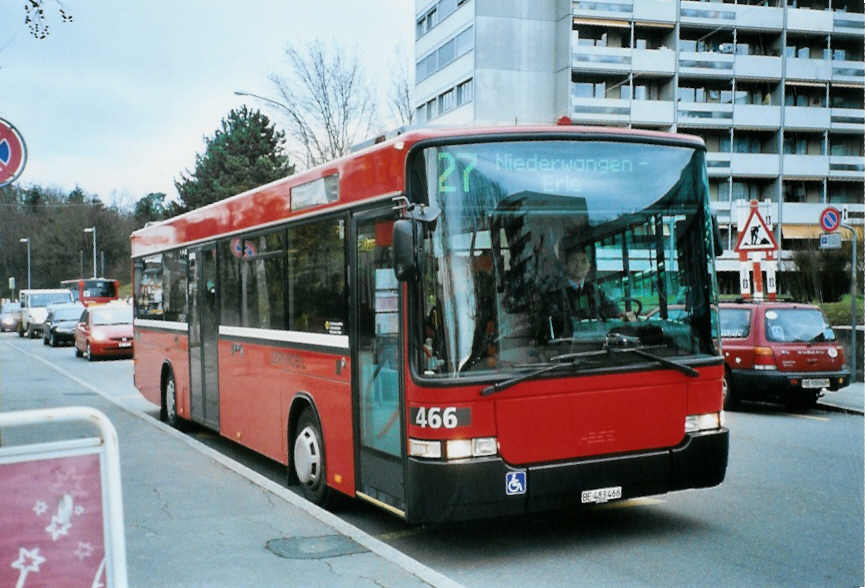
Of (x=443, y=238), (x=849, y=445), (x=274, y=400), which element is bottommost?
(x=849, y=445)

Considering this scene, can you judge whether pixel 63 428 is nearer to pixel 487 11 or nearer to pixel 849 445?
pixel 849 445

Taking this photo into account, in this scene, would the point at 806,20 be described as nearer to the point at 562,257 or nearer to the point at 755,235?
the point at 755,235

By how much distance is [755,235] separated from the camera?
1664cm

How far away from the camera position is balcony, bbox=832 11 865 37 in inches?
2328

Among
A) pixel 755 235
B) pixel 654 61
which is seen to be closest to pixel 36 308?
pixel 654 61

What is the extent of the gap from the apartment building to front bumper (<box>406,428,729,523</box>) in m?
49.3

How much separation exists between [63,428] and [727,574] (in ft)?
28.2

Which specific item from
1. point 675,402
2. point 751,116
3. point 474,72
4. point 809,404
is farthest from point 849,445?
point 751,116

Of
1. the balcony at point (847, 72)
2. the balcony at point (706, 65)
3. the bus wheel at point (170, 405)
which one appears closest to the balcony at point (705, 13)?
the balcony at point (706, 65)

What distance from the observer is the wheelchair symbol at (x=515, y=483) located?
601cm

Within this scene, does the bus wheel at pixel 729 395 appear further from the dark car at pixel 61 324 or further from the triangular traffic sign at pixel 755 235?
the dark car at pixel 61 324

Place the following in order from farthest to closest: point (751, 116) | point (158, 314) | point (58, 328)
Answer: point (751, 116) < point (58, 328) < point (158, 314)

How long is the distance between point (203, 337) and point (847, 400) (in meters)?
10.9

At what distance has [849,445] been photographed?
11.2 metres
